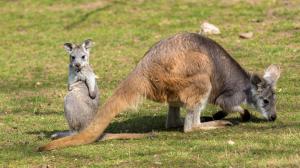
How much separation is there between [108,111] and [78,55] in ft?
3.65

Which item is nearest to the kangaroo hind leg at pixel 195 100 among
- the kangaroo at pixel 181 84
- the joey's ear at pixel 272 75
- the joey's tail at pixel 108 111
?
the kangaroo at pixel 181 84

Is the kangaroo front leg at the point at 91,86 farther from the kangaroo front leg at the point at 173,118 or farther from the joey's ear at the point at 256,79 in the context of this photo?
the joey's ear at the point at 256,79

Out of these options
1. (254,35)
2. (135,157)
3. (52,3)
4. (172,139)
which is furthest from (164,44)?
(52,3)

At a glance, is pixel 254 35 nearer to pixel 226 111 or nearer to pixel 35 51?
pixel 35 51

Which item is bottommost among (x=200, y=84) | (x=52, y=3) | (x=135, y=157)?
(x=135, y=157)

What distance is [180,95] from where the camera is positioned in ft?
30.7

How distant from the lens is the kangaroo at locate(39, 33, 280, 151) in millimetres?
9188

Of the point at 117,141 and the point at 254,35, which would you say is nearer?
the point at 117,141

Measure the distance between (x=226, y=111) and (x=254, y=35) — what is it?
7205mm

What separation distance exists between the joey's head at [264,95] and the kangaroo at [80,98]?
1.79m

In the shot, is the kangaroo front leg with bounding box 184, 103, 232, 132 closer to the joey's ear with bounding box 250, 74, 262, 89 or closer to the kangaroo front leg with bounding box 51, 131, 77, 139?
the joey's ear with bounding box 250, 74, 262, 89

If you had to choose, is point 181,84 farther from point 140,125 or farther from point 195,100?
point 140,125

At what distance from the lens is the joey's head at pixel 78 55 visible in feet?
31.8

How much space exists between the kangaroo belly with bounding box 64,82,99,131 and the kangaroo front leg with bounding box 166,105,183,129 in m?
1.15
